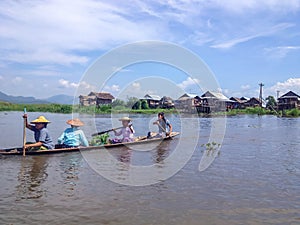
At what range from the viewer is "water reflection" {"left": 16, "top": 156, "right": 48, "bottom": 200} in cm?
686

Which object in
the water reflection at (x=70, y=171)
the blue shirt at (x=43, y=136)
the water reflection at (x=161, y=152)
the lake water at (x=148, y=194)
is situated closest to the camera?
the lake water at (x=148, y=194)

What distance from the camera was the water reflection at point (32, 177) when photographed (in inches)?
270

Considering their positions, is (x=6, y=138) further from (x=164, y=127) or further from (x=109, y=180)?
(x=109, y=180)

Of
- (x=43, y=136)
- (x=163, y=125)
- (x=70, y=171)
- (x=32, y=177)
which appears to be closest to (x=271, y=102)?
(x=163, y=125)

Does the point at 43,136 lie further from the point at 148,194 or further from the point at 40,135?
the point at 148,194

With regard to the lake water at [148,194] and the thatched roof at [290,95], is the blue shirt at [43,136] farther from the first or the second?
the thatched roof at [290,95]

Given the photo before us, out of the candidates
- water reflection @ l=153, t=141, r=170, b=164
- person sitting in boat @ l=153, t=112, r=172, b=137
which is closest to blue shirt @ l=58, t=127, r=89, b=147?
water reflection @ l=153, t=141, r=170, b=164

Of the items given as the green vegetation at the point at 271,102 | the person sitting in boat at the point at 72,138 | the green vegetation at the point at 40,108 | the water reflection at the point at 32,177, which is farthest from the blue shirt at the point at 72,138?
the green vegetation at the point at 271,102

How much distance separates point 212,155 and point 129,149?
10.0 ft

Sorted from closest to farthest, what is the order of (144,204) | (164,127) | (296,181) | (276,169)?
(144,204) < (296,181) < (276,169) < (164,127)

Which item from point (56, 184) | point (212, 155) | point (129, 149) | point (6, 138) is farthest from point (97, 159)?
point (6, 138)

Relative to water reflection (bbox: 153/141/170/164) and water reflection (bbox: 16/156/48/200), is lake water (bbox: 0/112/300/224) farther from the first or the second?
water reflection (bbox: 153/141/170/164)

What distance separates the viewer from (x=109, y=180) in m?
8.09

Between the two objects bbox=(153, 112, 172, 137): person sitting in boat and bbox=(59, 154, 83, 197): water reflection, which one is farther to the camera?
bbox=(153, 112, 172, 137): person sitting in boat
